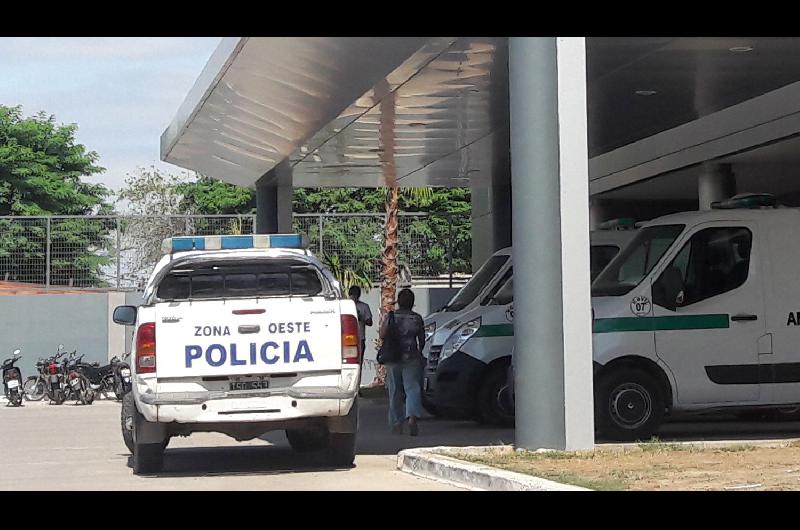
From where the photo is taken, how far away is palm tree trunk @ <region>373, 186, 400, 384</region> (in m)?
28.4

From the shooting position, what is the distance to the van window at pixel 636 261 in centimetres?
1420

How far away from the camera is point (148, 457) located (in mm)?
12312

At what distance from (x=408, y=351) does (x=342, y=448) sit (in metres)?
3.32

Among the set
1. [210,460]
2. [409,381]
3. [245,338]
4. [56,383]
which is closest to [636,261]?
[409,381]

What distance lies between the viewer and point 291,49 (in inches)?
565

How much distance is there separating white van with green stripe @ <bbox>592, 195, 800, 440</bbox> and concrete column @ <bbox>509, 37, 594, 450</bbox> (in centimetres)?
207

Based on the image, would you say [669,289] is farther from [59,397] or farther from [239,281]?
[59,397]

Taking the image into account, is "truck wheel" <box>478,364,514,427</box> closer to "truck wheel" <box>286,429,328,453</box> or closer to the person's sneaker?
the person's sneaker

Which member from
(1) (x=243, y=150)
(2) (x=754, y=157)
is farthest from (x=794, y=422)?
(1) (x=243, y=150)

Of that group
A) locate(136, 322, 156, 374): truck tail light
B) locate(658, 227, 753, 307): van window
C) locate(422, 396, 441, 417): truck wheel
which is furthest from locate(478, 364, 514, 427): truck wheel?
locate(136, 322, 156, 374): truck tail light

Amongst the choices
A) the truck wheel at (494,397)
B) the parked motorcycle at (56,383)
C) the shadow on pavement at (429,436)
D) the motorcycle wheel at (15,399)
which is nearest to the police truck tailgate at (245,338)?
the shadow on pavement at (429,436)

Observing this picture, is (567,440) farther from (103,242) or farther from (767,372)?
(103,242)

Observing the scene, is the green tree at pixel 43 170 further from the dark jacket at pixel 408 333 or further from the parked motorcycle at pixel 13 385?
the dark jacket at pixel 408 333

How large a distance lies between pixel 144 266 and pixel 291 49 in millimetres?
18275
